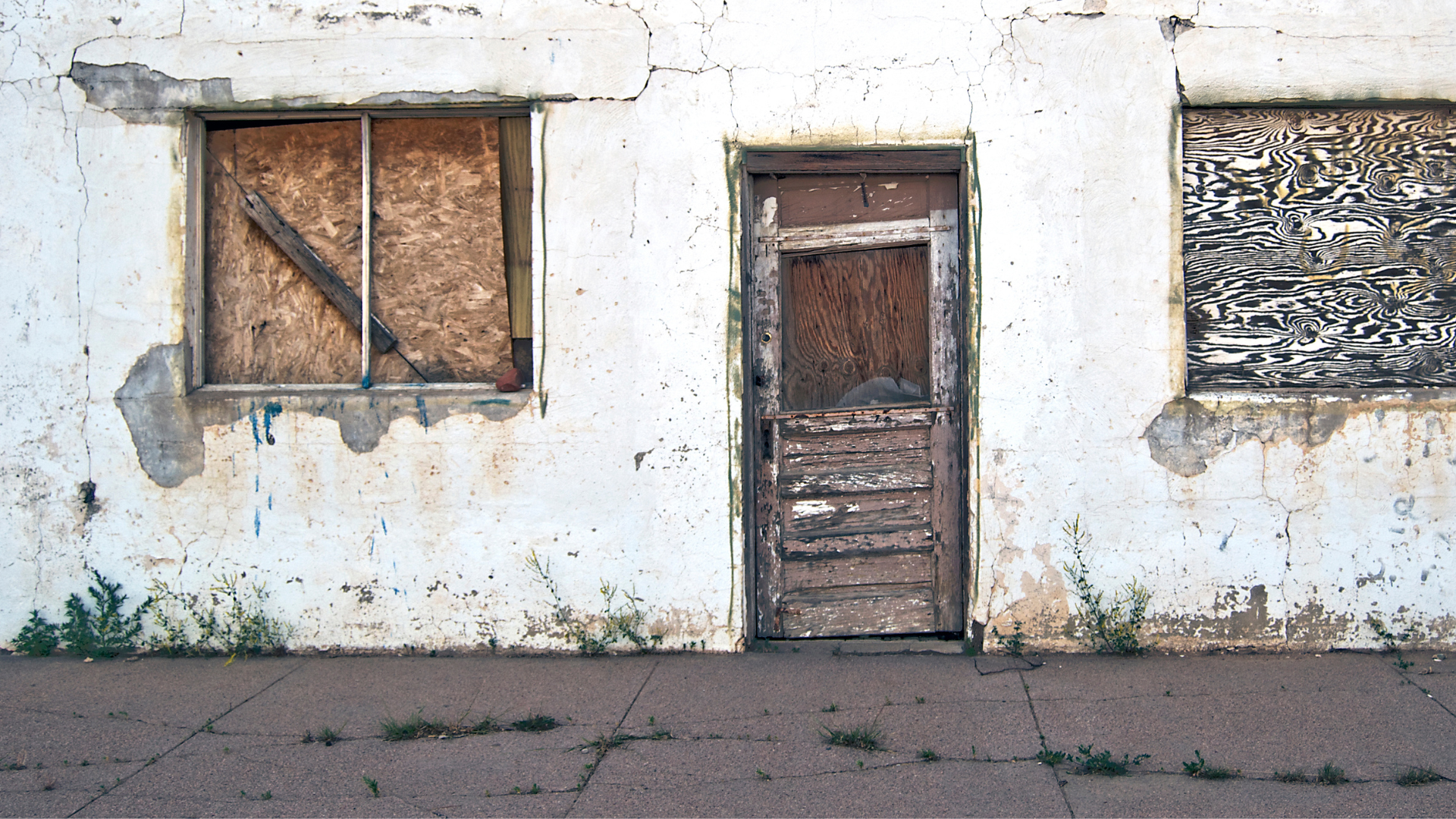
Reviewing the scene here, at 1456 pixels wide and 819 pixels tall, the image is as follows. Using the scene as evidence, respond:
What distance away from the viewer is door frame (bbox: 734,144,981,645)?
12.8 ft

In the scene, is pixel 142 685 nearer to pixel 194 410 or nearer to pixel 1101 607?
pixel 194 410

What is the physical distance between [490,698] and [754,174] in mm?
2535

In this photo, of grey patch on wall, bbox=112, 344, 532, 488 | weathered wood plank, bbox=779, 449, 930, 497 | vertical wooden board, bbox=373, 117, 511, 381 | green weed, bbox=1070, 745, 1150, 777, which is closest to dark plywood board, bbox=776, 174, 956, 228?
weathered wood plank, bbox=779, 449, 930, 497

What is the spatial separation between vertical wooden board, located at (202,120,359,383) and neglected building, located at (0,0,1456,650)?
0.10m

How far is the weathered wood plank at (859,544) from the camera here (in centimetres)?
408

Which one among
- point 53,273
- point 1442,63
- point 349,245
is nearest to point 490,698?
point 349,245

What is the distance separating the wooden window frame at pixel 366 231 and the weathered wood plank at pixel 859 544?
1485mm

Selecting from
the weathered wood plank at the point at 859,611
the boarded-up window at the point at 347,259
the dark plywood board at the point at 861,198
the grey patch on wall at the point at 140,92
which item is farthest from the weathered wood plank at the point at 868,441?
the grey patch on wall at the point at 140,92

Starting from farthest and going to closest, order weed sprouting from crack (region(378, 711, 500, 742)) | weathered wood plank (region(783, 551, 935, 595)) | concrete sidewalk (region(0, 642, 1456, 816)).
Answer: weathered wood plank (region(783, 551, 935, 595))
weed sprouting from crack (region(378, 711, 500, 742))
concrete sidewalk (region(0, 642, 1456, 816))

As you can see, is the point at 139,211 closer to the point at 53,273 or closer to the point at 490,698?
the point at 53,273

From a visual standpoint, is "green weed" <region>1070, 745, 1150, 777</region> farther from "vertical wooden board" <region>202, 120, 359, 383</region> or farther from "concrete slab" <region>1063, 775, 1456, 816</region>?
"vertical wooden board" <region>202, 120, 359, 383</region>

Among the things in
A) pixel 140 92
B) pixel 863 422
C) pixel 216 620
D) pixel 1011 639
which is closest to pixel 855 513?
pixel 863 422

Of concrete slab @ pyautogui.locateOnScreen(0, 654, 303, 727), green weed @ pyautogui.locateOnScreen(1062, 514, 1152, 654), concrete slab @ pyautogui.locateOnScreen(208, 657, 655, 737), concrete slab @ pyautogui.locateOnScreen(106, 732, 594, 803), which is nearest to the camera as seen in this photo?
concrete slab @ pyautogui.locateOnScreen(106, 732, 594, 803)

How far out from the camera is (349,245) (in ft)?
13.6
